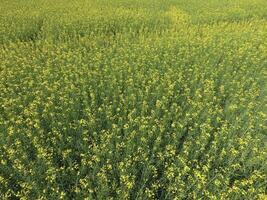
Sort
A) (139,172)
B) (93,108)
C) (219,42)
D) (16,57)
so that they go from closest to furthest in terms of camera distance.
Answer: (139,172)
(93,108)
(16,57)
(219,42)

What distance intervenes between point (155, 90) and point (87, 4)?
8.91m

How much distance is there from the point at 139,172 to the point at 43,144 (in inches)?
57.5

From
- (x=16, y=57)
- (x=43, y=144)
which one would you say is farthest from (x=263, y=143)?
(x=16, y=57)

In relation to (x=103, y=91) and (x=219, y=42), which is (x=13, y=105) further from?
(x=219, y=42)

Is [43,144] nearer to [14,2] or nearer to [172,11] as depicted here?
[172,11]

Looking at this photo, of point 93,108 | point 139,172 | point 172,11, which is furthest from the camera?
point 172,11

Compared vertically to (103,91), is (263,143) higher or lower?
lower

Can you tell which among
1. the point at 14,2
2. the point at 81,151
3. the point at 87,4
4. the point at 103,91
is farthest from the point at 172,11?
the point at 81,151

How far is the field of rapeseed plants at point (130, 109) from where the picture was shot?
3.69 metres

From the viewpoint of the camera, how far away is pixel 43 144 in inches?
167

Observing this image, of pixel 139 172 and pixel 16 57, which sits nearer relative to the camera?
pixel 139 172

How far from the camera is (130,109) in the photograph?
509 centimetres

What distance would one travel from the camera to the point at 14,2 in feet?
43.3

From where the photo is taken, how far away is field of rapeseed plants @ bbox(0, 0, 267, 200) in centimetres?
369
